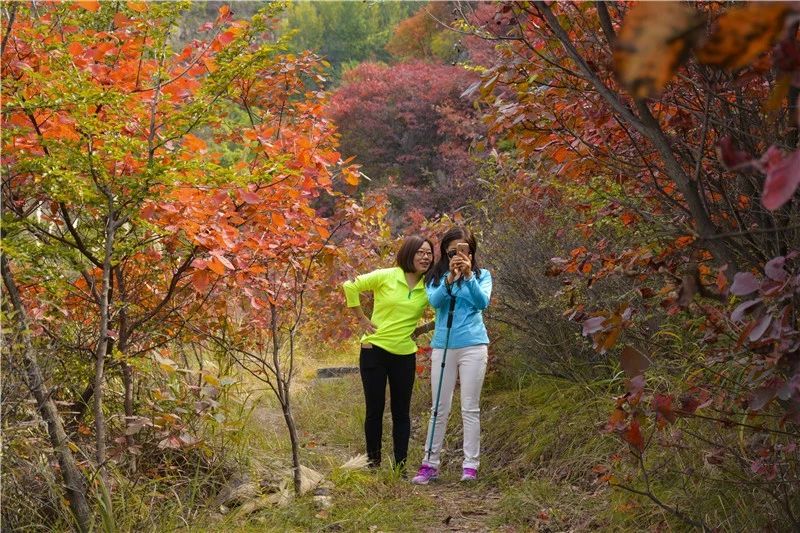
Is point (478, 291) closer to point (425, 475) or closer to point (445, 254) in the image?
point (445, 254)

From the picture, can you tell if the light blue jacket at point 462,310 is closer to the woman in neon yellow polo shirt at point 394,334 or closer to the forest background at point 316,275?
the woman in neon yellow polo shirt at point 394,334

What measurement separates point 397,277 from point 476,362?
2.56 feet

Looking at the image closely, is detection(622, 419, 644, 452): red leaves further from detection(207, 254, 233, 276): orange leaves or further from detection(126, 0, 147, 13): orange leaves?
detection(126, 0, 147, 13): orange leaves

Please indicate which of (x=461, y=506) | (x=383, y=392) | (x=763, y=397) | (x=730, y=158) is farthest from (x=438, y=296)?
(x=730, y=158)

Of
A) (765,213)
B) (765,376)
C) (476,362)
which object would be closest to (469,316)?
(476,362)

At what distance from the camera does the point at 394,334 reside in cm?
595

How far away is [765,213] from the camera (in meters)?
3.00

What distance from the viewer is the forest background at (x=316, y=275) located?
286cm

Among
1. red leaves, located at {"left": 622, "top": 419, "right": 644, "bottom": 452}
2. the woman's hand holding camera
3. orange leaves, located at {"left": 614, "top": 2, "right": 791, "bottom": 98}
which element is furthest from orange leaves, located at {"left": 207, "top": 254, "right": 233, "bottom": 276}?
orange leaves, located at {"left": 614, "top": 2, "right": 791, "bottom": 98}

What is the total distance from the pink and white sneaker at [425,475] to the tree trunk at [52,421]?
8.47ft

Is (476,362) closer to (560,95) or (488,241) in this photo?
(488,241)

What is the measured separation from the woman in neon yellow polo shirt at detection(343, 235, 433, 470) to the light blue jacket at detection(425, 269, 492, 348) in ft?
0.57

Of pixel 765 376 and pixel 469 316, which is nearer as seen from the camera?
pixel 765 376

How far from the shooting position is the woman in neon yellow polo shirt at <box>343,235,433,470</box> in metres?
5.96
